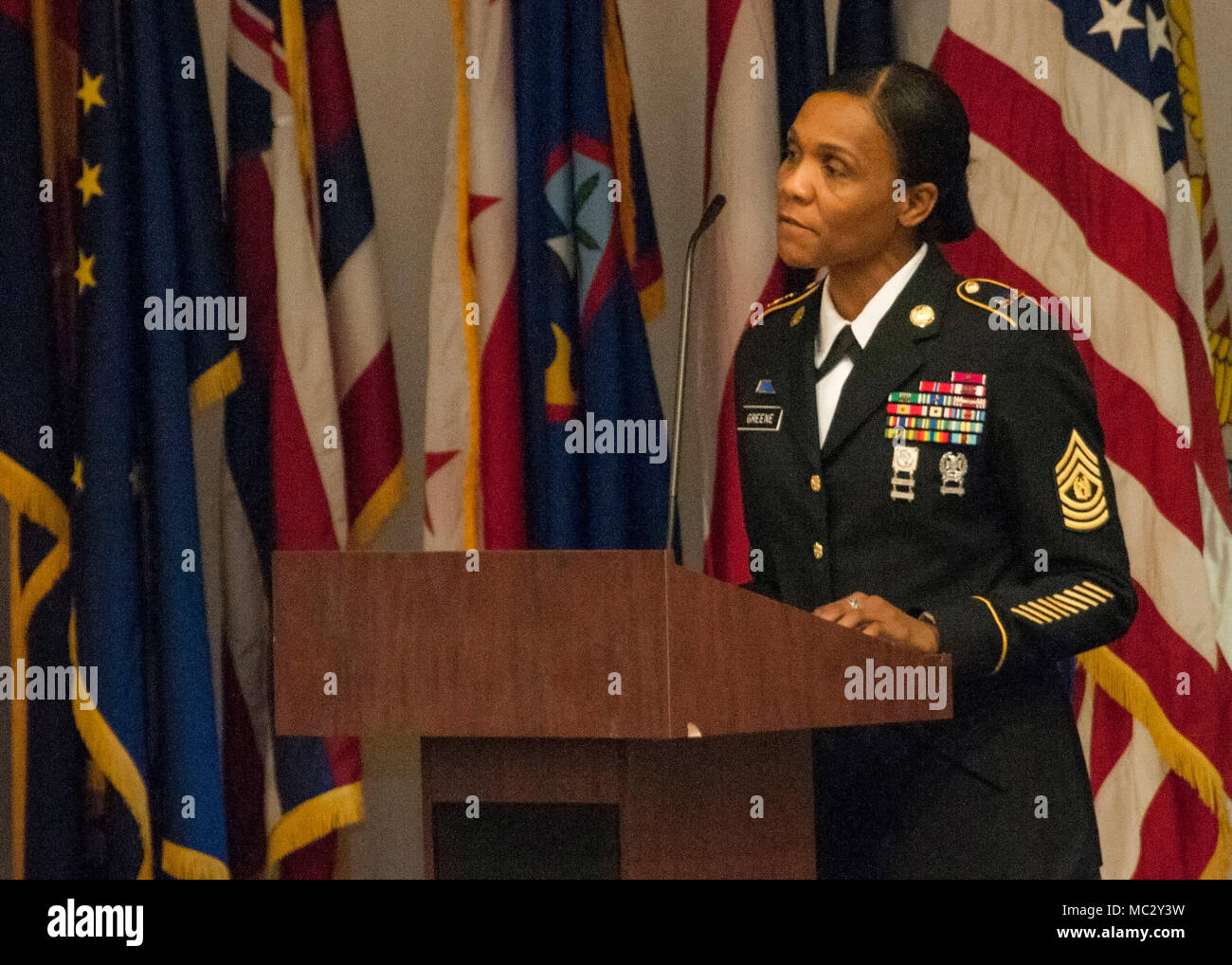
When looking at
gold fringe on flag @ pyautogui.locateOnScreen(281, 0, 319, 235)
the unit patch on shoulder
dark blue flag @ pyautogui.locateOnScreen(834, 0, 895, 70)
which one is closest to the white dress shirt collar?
the unit patch on shoulder

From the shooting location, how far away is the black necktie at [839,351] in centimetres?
183

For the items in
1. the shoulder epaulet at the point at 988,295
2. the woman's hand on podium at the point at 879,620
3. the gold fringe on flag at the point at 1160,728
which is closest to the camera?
the woman's hand on podium at the point at 879,620

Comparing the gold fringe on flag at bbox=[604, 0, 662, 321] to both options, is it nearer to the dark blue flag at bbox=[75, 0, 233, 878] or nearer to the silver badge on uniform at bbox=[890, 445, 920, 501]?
the dark blue flag at bbox=[75, 0, 233, 878]

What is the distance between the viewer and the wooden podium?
129cm

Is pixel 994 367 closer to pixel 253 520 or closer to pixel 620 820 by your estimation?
pixel 620 820

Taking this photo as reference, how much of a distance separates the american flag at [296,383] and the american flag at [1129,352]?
3.92 ft

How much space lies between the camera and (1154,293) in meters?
2.82

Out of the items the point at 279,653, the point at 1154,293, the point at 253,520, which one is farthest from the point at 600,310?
the point at 279,653

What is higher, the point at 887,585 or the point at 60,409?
the point at 60,409

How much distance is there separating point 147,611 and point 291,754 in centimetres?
40

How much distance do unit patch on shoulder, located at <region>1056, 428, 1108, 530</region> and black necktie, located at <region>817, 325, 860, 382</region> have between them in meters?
0.28

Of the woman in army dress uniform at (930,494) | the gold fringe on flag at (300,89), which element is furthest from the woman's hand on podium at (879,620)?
the gold fringe on flag at (300,89)

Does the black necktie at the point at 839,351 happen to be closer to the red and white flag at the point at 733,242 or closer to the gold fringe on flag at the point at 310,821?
the red and white flag at the point at 733,242

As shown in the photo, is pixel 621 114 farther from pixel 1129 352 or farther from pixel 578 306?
pixel 1129 352
